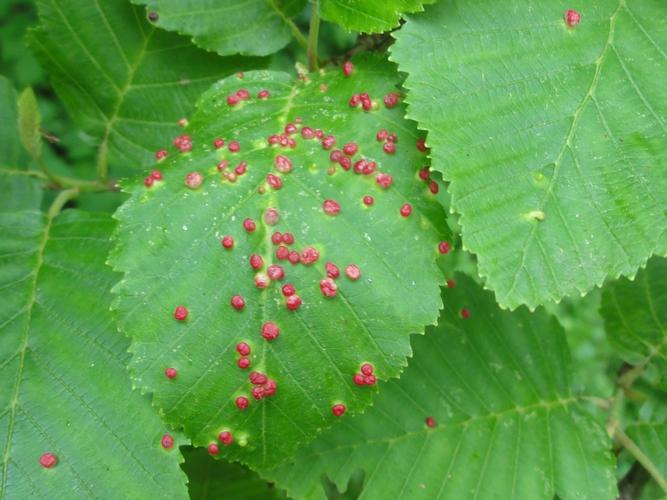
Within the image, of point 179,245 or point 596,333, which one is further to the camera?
point 596,333

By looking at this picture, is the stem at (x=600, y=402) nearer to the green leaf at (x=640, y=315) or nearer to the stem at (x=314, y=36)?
the green leaf at (x=640, y=315)

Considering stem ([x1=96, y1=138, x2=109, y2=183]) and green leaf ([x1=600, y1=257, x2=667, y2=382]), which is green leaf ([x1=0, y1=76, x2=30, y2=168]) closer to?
stem ([x1=96, y1=138, x2=109, y2=183])

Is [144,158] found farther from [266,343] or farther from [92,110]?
[266,343]

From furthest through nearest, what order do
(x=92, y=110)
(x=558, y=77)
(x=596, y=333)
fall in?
(x=596, y=333) < (x=92, y=110) < (x=558, y=77)

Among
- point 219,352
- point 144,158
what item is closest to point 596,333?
point 144,158

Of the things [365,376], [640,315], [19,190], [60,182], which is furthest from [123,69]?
[640,315]

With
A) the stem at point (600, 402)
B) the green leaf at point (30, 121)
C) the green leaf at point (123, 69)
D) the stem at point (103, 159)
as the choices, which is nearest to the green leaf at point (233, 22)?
the green leaf at point (123, 69)
